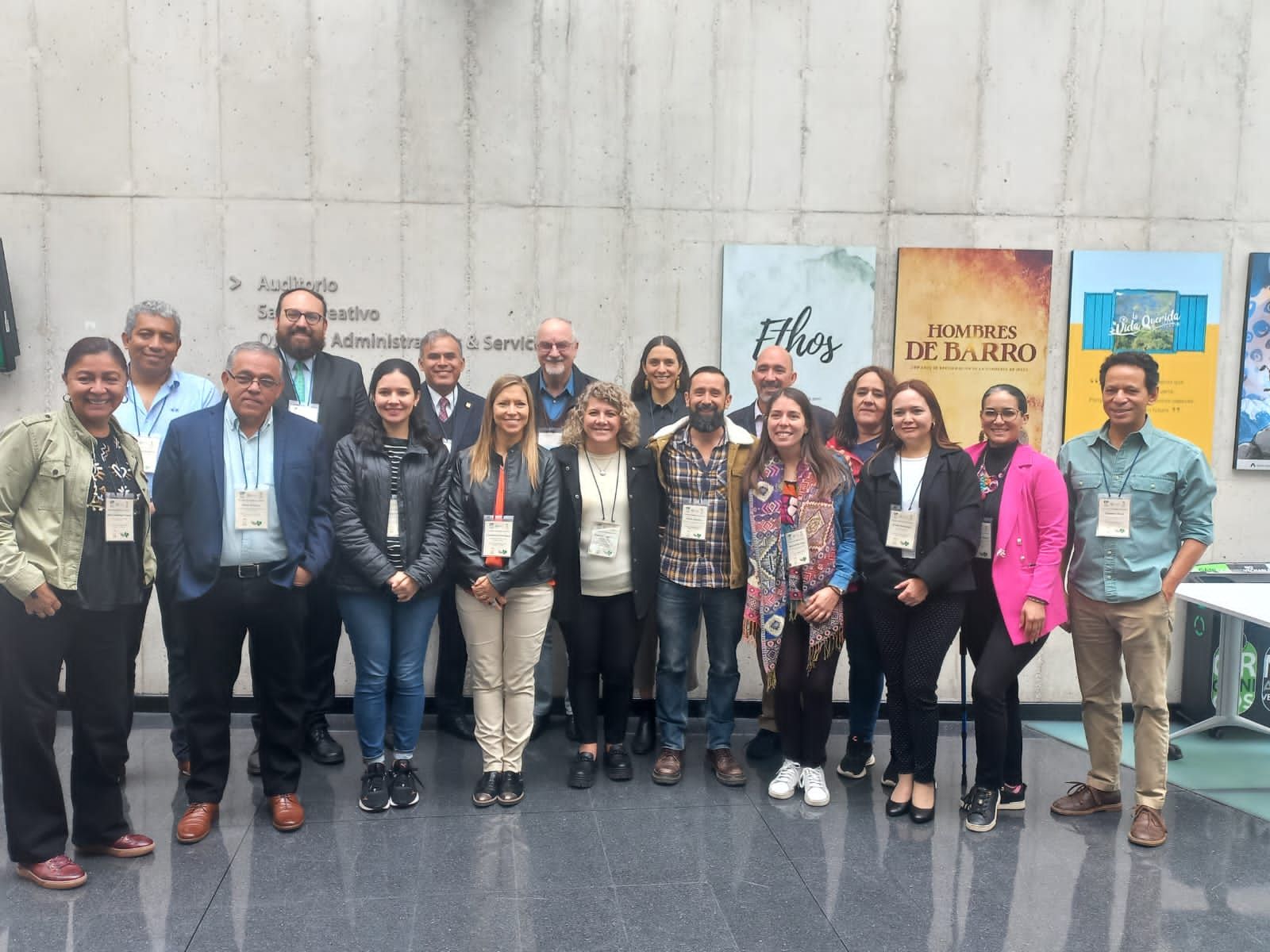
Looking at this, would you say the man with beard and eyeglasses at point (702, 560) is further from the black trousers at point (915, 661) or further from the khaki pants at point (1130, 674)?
the khaki pants at point (1130, 674)

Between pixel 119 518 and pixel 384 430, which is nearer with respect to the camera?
pixel 119 518

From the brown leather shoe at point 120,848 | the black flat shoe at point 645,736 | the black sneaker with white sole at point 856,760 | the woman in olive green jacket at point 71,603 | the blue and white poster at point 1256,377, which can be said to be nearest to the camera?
the woman in olive green jacket at point 71,603

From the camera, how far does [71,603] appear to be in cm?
305

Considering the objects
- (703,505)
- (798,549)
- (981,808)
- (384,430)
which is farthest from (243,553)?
(981,808)

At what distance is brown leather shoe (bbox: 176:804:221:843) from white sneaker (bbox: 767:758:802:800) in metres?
2.14

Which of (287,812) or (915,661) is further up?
(915,661)

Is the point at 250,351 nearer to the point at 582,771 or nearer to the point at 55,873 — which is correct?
the point at 55,873

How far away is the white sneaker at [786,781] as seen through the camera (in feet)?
12.5

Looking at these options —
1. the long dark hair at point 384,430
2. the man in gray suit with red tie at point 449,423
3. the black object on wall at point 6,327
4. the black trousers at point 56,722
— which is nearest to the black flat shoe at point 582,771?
the man in gray suit with red tie at point 449,423

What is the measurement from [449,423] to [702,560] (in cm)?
129

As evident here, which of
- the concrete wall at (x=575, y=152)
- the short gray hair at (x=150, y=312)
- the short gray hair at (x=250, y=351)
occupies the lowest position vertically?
the short gray hair at (x=250, y=351)

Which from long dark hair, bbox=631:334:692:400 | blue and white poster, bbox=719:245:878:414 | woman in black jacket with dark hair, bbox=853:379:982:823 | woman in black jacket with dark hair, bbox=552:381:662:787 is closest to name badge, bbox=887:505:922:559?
woman in black jacket with dark hair, bbox=853:379:982:823

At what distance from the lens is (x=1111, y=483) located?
11.8 feet

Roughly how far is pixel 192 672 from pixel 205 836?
1.96ft
